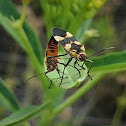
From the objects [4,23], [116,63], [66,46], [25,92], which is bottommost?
[25,92]

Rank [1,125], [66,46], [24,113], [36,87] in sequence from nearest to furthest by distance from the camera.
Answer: [66,46] → [1,125] → [24,113] → [36,87]

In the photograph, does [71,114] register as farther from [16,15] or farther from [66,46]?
[66,46]

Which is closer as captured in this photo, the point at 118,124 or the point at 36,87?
the point at 118,124

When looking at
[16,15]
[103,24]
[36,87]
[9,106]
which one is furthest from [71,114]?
[16,15]

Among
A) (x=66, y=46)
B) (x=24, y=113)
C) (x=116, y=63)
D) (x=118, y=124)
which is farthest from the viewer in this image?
(x=118, y=124)

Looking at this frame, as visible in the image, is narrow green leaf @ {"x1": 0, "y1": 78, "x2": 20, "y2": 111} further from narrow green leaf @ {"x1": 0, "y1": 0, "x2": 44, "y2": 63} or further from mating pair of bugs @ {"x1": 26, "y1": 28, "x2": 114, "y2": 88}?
mating pair of bugs @ {"x1": 26, "y1": 28, "x2": 114, "y2": 88}

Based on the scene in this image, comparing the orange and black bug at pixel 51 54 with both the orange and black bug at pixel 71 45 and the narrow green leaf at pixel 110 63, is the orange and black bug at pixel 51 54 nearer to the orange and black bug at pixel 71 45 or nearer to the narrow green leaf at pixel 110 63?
the orange and black bug at pixel 71 45
